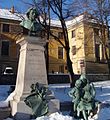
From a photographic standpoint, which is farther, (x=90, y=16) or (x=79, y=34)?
(x=79, y=34)

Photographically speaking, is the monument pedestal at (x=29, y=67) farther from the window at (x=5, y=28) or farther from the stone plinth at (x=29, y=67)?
the window at (x=5, y=28)

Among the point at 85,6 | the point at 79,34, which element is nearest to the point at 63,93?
the point at 85,6

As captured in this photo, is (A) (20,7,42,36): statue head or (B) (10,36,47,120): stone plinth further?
(A) (20,7,42,36): statue head

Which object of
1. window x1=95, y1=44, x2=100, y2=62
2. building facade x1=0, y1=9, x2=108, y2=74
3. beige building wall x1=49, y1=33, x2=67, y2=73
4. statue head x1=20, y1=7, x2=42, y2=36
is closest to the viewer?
statue head x1=20, y1=7, x2=42, y2=36

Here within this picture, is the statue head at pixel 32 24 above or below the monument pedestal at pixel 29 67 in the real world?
above

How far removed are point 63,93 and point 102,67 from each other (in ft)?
87.3

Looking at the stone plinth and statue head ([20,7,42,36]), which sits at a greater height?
statue head ([20,7,42,36])

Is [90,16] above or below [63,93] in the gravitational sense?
above

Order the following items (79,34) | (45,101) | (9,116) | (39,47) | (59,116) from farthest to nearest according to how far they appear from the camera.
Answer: (79,34) < (39,47) < (9,116) < (45,101) < (59,116)

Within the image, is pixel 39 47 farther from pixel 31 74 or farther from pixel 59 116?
pixel 59 116

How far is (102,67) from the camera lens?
4253 cm

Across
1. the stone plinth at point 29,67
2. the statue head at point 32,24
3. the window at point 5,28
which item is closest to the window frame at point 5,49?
the window at point 5,28

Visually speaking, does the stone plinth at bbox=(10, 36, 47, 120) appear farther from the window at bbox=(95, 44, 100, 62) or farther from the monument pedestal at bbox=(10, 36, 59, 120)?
the window at bbox=(95, 44, 100, 62)

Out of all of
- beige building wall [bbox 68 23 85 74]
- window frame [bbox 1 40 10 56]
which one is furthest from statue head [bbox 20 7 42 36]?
window frame [bbox 1 40 10 56]
